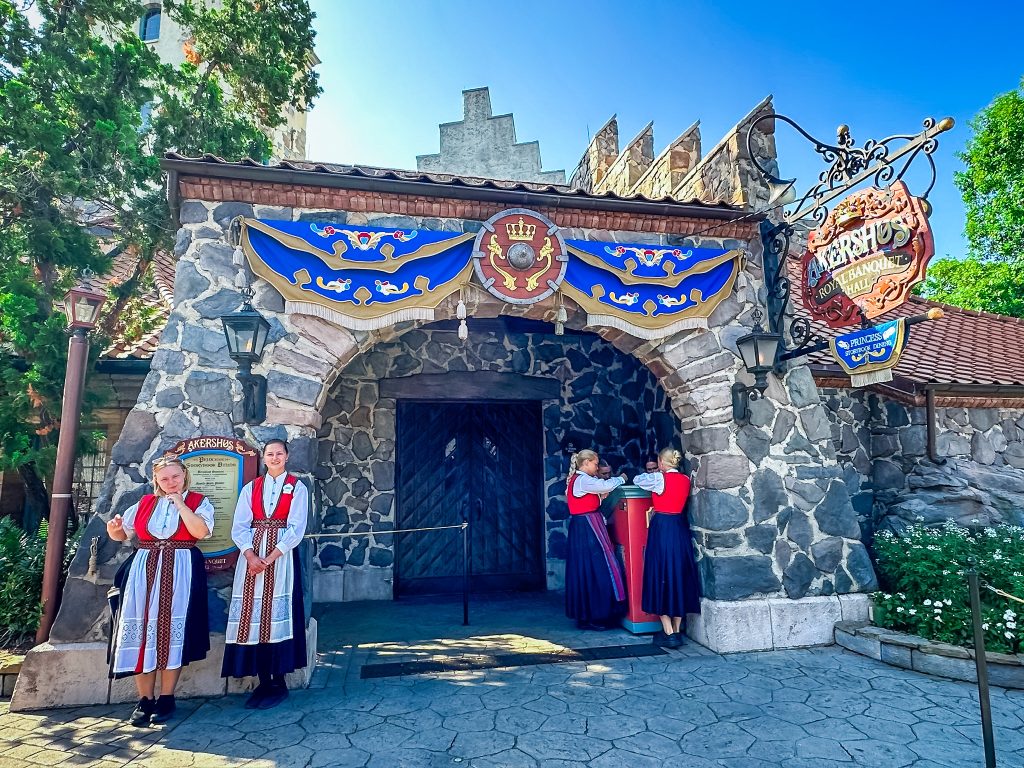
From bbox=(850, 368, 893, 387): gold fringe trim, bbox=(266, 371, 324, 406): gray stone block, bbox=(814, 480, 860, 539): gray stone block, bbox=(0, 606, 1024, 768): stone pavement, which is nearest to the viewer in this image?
bbox=(0, 606, 1024, 768): stone pavement

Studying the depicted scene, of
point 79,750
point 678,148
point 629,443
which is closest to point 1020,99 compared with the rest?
point 678,148

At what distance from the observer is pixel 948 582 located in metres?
5.26

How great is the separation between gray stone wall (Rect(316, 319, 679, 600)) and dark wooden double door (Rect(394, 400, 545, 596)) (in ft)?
0.77

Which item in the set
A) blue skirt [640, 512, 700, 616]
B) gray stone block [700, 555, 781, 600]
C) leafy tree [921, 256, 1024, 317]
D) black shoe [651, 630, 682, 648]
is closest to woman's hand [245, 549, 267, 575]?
blue skirt [640, 512, 700, 616]

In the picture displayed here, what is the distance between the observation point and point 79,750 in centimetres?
364

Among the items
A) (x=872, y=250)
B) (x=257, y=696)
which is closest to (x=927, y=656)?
(x=872, y=250)

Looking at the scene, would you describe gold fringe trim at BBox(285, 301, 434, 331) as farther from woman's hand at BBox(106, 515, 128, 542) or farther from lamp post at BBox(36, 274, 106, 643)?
woman's hand at BBox(106, 515, 128, 542)

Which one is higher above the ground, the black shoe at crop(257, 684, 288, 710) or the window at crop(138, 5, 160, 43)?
the window at crop(138, 5, 160, 43)

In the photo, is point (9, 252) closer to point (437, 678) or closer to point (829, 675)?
A: point (437, 678)

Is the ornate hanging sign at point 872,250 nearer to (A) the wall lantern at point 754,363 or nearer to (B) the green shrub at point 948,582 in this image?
(A) the wall lantern at point 754,363

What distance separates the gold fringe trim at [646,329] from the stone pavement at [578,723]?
2.87 metres

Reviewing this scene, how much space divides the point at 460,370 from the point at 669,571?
3764 mm

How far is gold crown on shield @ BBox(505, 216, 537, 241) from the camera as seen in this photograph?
17.6ft

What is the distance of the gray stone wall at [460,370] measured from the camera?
7.61 m
